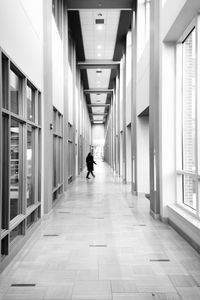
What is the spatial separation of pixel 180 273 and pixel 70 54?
48.5 ft

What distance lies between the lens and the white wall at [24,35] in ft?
15.4

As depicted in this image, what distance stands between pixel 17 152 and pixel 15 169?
305mm

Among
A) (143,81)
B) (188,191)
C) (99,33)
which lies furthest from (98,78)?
(188,191)

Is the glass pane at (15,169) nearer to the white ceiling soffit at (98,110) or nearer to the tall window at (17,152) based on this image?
the tall window at (17,152)

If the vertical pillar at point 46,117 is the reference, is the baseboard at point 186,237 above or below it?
below

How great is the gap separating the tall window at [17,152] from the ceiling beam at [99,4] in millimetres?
7002

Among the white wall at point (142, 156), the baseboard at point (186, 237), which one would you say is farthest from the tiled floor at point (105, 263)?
the white wall at point (142, 156)

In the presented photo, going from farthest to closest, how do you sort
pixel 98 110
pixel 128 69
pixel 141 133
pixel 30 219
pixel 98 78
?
pixel 98 110 < pixel 98 78 < pixel 128 69 < pixel 141 133 < pixel 30 219

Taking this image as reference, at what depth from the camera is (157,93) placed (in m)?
7.73

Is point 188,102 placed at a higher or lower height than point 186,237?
higher

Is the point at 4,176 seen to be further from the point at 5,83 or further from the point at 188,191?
the point at 188,191

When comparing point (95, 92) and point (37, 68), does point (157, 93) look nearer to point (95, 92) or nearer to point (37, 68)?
point (37, 68)

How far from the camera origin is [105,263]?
4.66 metres

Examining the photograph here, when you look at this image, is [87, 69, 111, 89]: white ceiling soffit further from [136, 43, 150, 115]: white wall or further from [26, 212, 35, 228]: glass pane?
[26, 212, 35, 228]: glass pane
